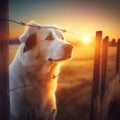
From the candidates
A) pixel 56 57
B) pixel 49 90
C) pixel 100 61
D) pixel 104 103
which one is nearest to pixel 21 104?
pixel 49 90

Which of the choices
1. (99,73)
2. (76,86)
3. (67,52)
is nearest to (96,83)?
(99,73)

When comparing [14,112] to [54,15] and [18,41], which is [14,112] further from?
[54,15]

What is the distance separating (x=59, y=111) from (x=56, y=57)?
553 mm

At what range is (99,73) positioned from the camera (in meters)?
3.29

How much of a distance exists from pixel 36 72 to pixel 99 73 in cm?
101

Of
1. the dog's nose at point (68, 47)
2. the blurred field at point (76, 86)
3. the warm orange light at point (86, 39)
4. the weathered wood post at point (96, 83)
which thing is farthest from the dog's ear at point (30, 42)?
the weathered wood post at point (96, 83)

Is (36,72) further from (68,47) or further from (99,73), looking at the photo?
(99,73)

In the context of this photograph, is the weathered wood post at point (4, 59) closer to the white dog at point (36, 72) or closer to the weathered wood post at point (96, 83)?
the white dog at point (36, 72)

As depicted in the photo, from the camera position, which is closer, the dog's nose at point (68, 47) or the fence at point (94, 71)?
the fence at point (94, 71)

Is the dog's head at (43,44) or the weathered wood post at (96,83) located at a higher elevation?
the dog's head at (43,44)

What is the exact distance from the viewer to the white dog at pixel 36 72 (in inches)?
90.1

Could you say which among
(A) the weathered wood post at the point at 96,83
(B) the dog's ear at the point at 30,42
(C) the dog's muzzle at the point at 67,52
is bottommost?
(A) the weathered wood post at the point at 96,83

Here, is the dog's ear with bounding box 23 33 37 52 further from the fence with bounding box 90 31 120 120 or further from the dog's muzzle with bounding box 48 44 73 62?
the fence with bounding box 90 31 120 120

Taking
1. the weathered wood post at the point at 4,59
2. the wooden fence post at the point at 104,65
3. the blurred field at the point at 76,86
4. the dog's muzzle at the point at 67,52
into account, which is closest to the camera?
the weathered wood post at the point at 4,59
